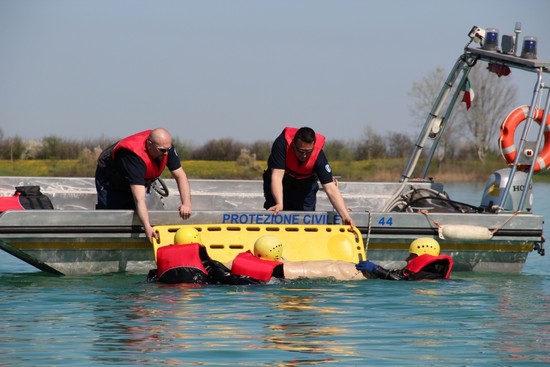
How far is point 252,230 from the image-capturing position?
40.6ft

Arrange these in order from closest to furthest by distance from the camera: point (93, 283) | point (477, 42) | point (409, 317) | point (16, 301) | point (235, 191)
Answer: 1. point (409, 317)
2. point (16, 301)
3. point (93, 283)
4. point (477, 42)
5. point (235, 191)

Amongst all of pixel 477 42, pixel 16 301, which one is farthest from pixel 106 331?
pixel 477 42

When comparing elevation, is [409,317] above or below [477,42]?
below

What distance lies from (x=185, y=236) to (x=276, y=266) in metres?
0.96

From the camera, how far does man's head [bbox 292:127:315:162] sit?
12.2 m

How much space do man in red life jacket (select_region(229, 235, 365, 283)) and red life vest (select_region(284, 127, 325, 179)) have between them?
3.89ft

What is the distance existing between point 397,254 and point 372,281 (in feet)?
3.73

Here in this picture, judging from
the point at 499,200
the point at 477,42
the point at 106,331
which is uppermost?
the point at 477,42

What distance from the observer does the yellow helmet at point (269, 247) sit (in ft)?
38.1

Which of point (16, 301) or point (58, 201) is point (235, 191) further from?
point (16, 301)

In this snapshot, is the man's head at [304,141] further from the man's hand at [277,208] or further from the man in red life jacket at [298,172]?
the man's hand at [277,208]

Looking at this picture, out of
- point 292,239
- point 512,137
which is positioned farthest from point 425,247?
point 512,137

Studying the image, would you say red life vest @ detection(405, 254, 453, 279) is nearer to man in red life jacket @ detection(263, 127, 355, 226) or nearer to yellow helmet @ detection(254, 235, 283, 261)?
man in red life jacket @ detection(263, 127, 355, 226)

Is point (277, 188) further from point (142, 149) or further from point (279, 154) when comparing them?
point (142, 149)
